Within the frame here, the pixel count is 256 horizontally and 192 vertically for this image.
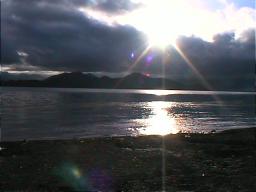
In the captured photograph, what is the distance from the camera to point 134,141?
37594mm

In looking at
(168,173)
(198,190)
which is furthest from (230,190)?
(168,173)

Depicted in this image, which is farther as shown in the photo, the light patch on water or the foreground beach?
the light patch on water

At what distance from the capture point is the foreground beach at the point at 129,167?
18.5 metres

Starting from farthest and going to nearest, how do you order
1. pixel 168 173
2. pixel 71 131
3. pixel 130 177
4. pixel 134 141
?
pixel 71 131 → pixel 134 141 → pixel 168 173 → pixel 130 177

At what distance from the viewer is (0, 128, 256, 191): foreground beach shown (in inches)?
730

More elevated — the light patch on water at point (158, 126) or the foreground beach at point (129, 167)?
the foreground beach at point (129, 167)

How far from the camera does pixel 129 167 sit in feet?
77.0

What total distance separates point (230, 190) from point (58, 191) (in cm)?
774

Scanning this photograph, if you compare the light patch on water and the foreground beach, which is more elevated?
the foreground beach

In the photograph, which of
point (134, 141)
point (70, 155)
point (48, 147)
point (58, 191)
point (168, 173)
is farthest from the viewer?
Answer: point (134, 141)

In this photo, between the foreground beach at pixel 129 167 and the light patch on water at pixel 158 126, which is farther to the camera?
the light patch on water at pixel 158 126

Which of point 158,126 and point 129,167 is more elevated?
point 129,167

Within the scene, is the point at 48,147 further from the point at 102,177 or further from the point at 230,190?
the point at 230,190

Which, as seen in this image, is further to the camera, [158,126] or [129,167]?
[158,126]
